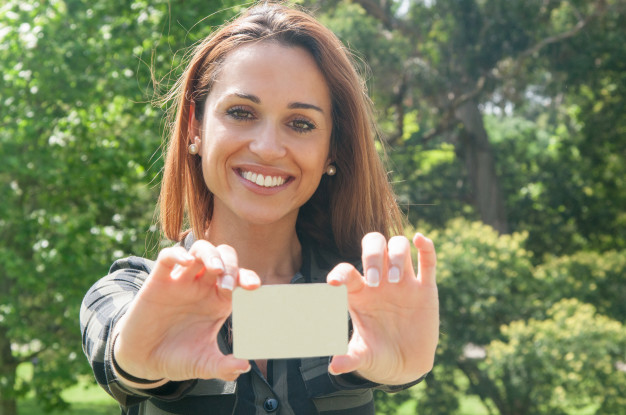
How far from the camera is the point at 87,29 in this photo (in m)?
7.10

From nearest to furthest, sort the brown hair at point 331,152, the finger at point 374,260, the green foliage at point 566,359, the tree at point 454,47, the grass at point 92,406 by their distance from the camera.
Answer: the finger at point 374,260
the brown hair at point 331,152
the green foliage at point 566,359
the tree at point 454,47
the grass at point 92,406

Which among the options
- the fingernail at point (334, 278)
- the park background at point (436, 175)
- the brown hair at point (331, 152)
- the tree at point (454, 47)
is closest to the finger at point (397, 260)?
the fingernail at point (334, 278)

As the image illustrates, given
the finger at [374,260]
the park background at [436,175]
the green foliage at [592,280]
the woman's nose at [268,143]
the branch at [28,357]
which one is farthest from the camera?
the green foliage at [592,280]

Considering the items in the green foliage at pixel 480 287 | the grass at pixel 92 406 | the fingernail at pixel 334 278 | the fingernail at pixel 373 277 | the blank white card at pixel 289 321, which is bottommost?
the grass at pixel 92 406

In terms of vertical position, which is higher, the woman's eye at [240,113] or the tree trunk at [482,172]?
the woman's eye at [240,113]

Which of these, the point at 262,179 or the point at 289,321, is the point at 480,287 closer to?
the point at 262,179

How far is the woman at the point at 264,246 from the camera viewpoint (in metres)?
Result: 1.27

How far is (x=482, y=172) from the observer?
1441 cm

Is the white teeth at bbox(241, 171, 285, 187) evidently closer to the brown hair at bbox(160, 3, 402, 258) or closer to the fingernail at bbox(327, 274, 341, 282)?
the brown hair at bbox(160, 3, 402, 258)

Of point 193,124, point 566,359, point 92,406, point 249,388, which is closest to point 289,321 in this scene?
point 249,388

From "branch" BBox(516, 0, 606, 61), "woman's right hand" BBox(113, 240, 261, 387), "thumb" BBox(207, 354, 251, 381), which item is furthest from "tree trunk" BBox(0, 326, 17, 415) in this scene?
"branch" BBox(516, 0, 606, 61)

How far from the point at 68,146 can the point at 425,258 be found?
680 centimetres

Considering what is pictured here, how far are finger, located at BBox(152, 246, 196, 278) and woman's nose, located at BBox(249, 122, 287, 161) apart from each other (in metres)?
0.53

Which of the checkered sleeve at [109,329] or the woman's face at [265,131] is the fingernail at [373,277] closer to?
the checkered sleeve at [109,329]
